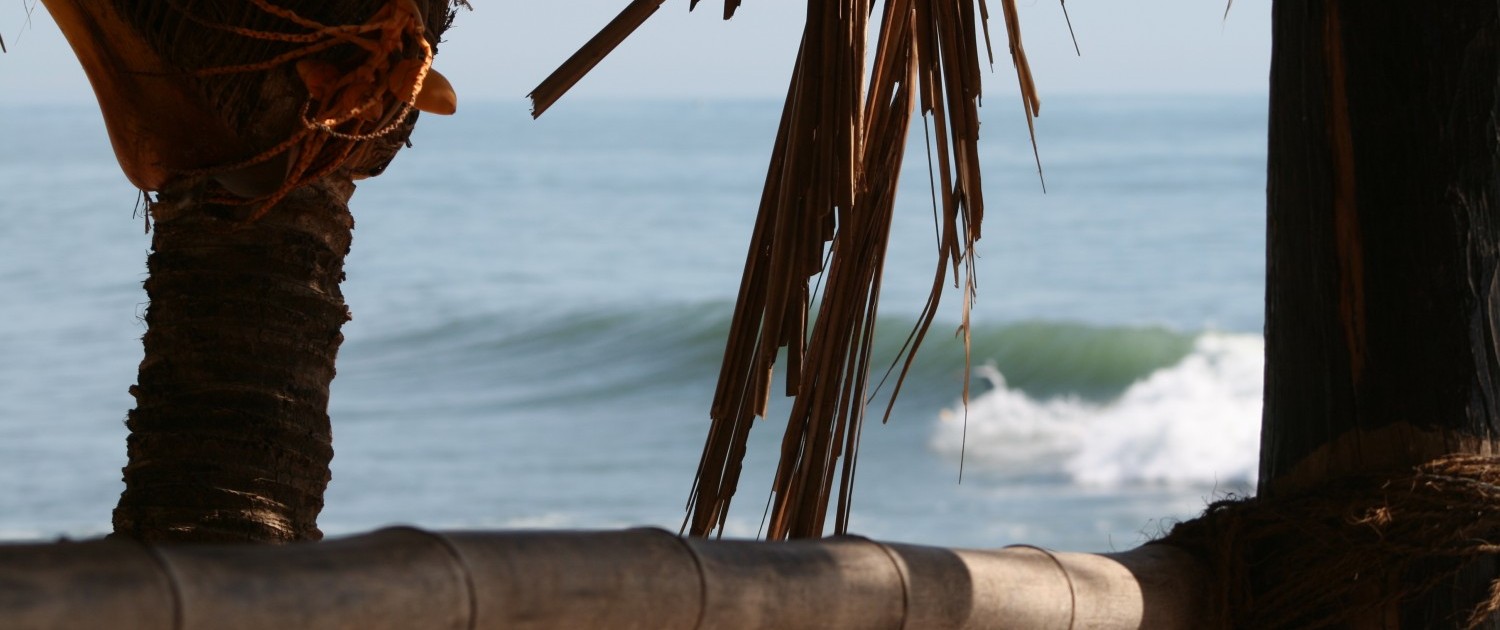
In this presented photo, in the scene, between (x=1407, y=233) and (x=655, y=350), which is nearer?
(x=1407, y=233)

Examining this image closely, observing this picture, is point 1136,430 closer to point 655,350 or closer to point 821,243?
point 655,350

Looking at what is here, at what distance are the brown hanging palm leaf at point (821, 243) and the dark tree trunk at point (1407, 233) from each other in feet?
0.81

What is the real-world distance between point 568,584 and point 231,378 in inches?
25.5

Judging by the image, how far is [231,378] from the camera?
3.89ft

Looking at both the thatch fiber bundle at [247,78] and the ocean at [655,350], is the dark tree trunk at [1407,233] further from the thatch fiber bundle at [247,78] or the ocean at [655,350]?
the ocean at [655,350]

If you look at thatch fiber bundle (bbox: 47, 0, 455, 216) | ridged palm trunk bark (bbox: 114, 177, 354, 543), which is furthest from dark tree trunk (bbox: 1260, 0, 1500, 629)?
ridged palm trunk bark (bbox: 114, 177, 354, 543)

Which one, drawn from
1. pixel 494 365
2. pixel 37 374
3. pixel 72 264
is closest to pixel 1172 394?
pixel 494 365

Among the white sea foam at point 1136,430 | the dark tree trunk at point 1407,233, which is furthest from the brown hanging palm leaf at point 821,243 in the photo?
the white sea foam at point 1136,430

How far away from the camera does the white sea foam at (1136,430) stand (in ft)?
22.2

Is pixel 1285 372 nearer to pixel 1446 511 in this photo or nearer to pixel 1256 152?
pixel 1446 511

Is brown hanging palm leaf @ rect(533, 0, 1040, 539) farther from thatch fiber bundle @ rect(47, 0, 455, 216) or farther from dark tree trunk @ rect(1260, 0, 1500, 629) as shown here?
dark tree trunk @ rect(1260, 0, 1500, 629)

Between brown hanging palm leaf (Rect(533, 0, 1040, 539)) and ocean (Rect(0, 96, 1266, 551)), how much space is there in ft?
4.58

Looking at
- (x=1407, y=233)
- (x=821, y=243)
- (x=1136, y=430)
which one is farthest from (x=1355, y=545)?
(x=1136, y=430)

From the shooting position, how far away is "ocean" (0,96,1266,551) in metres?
6.10
